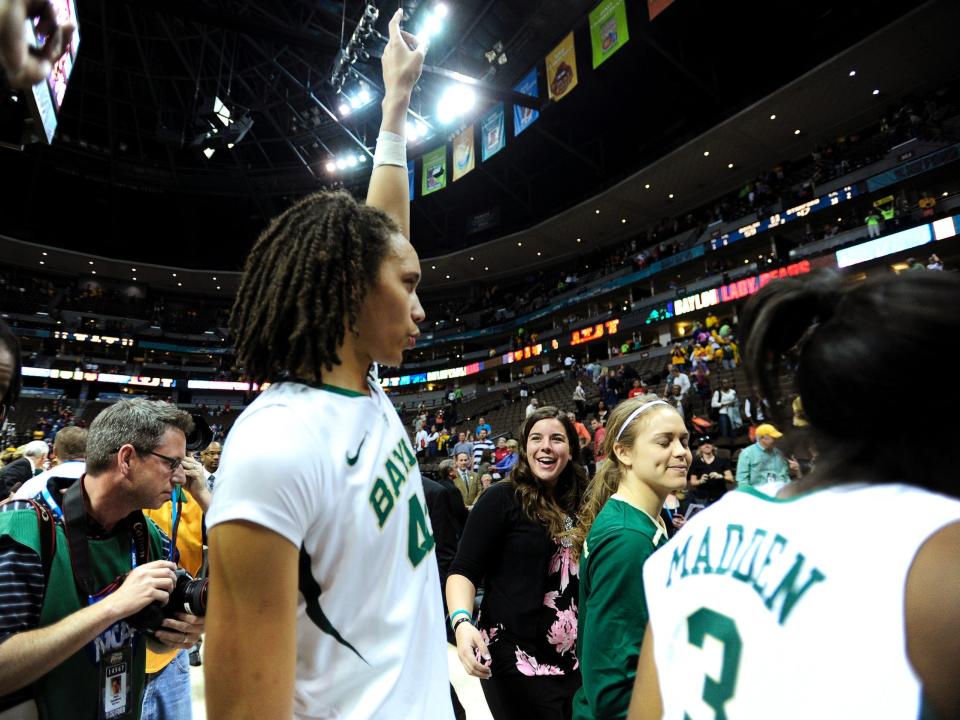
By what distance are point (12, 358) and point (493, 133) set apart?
2317 centimetres

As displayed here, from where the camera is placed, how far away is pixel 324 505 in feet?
2.67

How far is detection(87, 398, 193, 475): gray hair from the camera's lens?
164 centimetres

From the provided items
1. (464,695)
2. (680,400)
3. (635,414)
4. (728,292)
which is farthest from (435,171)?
(635,414)

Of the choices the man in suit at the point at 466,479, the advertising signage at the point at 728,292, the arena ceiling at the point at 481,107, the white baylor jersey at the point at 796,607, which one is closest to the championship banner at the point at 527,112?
the arena ceiling at the point at 481,107

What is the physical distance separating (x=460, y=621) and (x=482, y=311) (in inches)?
1264

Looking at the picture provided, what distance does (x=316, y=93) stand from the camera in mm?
20797

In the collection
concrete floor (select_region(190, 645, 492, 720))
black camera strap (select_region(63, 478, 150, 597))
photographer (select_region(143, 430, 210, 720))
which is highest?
black camera strap (select_region(63, 478, 150, 597))

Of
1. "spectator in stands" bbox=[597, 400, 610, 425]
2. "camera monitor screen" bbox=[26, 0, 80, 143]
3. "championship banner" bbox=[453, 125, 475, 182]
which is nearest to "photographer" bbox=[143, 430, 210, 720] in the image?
"camera monitor screen" bbox=[26, 0, 80, 143]

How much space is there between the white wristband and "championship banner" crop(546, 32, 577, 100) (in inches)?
762

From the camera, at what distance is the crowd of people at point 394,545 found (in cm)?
64

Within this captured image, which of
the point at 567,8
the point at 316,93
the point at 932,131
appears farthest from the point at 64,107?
the point at 932,131

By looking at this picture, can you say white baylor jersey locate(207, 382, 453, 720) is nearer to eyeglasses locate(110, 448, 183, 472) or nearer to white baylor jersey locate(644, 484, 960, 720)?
white baylor jersey locate(644, 484, 960, 720)

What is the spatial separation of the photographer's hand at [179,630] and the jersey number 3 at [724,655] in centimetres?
119

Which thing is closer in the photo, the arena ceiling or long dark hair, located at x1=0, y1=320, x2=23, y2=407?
long dark hair, located at x1=0, y1=320, x2=23, y2=407
